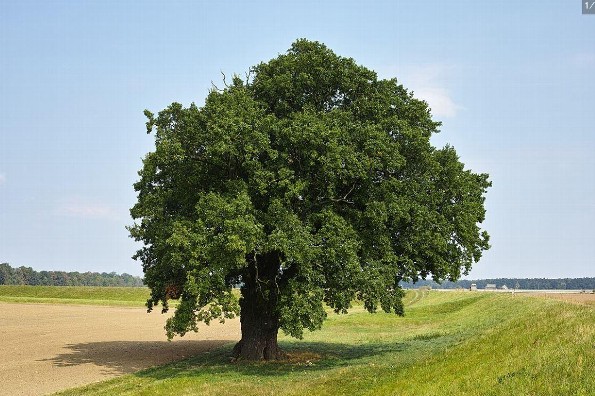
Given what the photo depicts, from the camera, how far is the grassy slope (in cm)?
1877

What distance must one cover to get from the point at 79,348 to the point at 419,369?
34033mm

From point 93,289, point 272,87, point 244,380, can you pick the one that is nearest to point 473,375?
point 244,380

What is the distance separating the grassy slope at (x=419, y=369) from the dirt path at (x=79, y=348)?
3.49 m

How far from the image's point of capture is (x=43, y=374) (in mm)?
36094

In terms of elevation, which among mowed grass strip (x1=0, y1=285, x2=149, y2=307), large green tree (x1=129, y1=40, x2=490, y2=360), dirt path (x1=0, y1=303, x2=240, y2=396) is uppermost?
large green tree (x1=129, y1=40, x2=490, y2=360)

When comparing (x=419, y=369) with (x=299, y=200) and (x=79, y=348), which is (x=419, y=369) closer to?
(x=299, y=200)

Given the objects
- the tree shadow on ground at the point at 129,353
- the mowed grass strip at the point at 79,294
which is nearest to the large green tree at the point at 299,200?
the tree shadow on ground at the point at 129,353

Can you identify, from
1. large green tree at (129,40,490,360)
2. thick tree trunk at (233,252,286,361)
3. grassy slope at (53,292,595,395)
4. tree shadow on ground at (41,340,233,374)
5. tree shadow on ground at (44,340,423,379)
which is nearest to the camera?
grassy slope at (53,292,595,395)

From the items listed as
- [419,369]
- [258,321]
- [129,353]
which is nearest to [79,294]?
[129,353]

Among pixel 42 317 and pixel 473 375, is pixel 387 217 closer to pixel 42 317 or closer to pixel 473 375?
pixel 473 375

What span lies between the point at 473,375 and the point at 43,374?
26377 mm

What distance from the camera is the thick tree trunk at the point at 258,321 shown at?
3666 cm

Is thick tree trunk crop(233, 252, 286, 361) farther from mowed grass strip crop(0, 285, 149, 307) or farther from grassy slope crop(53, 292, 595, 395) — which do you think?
mowed grass strip crop(0, 285, 149, 307)

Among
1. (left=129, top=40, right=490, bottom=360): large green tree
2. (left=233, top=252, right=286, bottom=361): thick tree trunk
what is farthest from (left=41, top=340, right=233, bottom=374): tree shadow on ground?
(left=233, top=252, right=286, bottom=361): thick tree trunk
